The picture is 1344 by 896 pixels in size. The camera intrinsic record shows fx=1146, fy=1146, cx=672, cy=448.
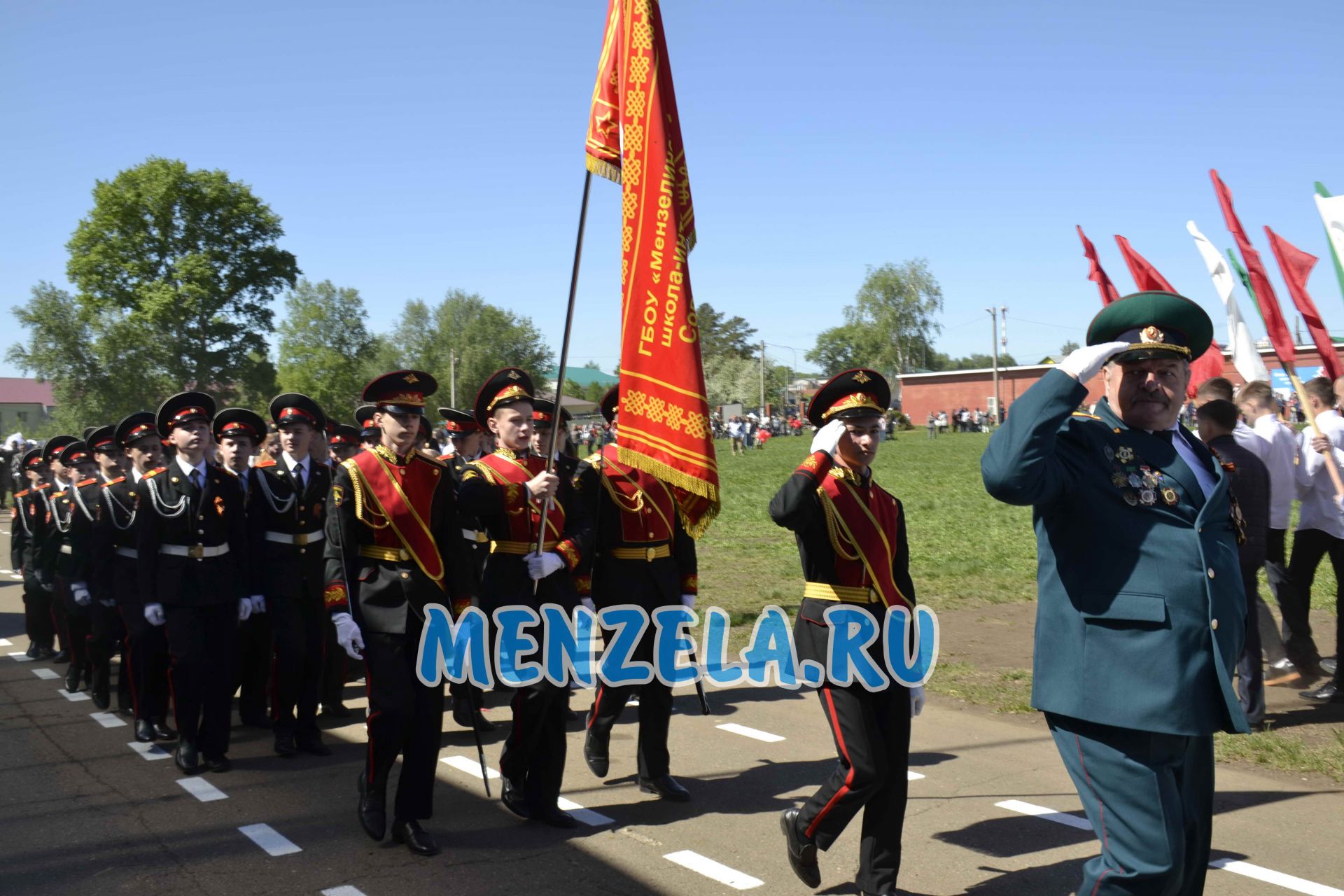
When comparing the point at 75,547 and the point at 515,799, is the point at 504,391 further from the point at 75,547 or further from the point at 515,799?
the point at 75,547

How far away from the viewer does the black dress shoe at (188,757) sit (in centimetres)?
667

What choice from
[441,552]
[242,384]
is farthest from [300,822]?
[242,384]

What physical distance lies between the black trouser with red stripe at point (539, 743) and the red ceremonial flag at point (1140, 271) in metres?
4.58

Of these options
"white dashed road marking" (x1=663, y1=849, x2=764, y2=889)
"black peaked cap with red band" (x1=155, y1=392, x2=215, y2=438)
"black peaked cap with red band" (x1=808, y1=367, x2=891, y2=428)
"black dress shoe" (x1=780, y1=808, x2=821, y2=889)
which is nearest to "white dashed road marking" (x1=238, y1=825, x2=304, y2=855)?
"white dashed road marking" (x1=663, y1=849, x2=764, y2=889)

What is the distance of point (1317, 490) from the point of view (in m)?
7.87

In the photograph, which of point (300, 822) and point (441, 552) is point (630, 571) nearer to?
point (441, 552)

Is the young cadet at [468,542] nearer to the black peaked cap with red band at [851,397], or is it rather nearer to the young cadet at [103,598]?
the black peaked cap with red band at [851,397]

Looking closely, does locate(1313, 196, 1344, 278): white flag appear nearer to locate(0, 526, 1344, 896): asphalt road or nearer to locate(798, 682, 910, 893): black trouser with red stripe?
locate(0, 526, 1344, 896): asphalt road

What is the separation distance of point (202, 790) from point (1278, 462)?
7291 millimetres

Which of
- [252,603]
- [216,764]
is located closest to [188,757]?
[216,764]

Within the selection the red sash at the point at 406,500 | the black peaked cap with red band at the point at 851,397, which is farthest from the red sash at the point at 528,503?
the black peaked cap with red band at the point at 851,397

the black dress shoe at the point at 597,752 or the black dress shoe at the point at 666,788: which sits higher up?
the black dress shoe at the point at 597,752

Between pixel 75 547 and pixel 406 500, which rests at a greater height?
pixel 406 500

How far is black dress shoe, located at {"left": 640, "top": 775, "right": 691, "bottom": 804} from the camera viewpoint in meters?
5.96
